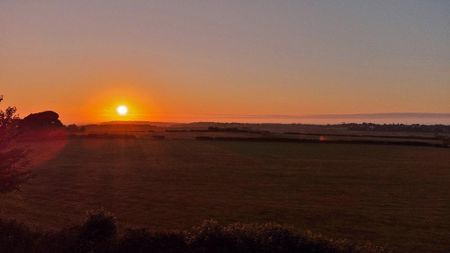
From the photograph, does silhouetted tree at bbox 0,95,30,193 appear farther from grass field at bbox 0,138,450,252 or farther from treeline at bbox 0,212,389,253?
treeline at bbox 0,212,389,253

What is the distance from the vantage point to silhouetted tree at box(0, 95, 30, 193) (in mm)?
19594

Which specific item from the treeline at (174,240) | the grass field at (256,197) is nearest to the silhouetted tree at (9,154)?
the grass field at (256,197)

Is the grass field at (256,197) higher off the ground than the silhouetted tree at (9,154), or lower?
lower

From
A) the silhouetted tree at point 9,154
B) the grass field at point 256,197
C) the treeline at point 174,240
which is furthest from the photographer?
the grass field at point 256,197

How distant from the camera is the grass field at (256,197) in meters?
24.3

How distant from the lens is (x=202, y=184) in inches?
1613

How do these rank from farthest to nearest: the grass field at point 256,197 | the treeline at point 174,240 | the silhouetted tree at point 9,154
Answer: the grass field at point 256,197, the silhouetted tree at point 9,154, the treeline at point 174,240

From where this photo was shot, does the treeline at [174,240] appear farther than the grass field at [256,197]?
No

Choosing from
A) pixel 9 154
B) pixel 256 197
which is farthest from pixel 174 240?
pixel 256 197

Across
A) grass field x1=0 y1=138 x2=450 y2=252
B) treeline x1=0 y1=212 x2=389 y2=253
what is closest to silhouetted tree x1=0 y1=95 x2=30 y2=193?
grass field x1=0 y1=138 x2=450 y2=252

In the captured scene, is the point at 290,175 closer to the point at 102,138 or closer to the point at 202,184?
the point at 202,184

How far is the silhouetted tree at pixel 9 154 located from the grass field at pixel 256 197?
1872mm

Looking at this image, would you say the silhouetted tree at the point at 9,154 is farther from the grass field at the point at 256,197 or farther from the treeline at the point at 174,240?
the treeline at the point at 174,240

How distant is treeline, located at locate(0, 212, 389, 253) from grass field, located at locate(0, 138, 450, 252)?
3.20 metres
